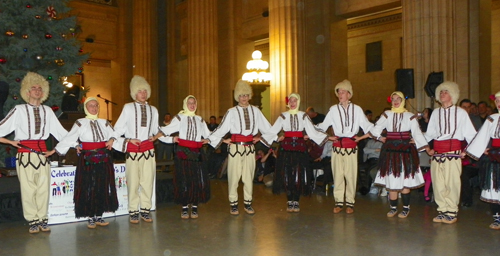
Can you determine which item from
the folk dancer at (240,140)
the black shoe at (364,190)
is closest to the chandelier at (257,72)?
the black shoe at (364,190)

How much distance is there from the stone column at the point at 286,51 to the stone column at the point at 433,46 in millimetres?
3034

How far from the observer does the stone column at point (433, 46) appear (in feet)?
29.5

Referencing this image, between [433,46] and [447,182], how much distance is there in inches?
163

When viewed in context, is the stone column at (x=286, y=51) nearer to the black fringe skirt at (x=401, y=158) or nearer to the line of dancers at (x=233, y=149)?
the line of dancers at (x=233, y=149)

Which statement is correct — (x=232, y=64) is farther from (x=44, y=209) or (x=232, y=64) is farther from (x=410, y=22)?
(x=44, y=209)

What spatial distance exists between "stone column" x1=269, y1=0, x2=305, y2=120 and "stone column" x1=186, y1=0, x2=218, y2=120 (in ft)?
10.5

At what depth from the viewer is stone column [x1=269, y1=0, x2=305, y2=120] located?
11.7 meters

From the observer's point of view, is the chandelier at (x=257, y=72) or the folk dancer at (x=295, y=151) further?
the chandelier at (x=257, y=72)

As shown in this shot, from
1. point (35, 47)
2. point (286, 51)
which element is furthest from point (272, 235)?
point (286, 51)

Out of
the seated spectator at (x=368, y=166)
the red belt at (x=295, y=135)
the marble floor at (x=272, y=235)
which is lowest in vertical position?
the marble floor at (x=272, y=235)

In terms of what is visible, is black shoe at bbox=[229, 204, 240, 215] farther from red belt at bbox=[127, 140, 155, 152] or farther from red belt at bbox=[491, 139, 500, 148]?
red belt at bbox=[491, 139, 500, 148]

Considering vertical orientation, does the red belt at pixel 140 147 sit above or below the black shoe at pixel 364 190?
above

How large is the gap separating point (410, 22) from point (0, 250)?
330 inches

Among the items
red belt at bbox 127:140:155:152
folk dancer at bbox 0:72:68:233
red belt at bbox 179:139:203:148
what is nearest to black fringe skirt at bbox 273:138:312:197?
red belt at bbox 179:139:203:148
